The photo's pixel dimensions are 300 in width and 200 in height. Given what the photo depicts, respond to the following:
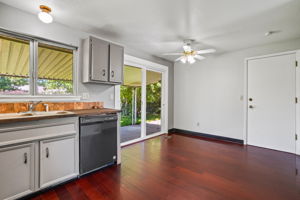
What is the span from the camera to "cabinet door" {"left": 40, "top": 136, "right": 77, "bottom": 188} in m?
1.76

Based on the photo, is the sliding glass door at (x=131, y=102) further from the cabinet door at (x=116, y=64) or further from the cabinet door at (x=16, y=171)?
the cabinet door at (x=16, y=171)

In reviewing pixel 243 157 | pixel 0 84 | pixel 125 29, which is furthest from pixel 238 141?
pixel 0 84

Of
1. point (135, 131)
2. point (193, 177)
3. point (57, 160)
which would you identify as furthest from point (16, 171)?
point (135, 131)

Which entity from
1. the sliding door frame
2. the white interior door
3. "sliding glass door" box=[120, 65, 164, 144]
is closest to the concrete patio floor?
"sliding glass door" box=[120, 65, 164, 144]

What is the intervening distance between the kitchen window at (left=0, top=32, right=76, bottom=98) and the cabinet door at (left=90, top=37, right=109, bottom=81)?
0.43 m

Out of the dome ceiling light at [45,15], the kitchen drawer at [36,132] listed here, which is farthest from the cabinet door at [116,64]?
the kitchen drawer at [36,132]

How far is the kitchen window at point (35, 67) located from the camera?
2.04 meters

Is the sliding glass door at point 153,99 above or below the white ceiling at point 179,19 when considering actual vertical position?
below

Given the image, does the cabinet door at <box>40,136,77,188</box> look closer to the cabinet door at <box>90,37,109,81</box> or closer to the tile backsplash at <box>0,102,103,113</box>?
the tile backsplash at <box>0,102,103,113</box>

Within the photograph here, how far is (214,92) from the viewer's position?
4.07 metres

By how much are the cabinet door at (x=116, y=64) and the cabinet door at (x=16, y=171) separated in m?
1.63

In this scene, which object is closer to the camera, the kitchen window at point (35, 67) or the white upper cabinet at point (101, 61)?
the kitchen window at point (35, 67)

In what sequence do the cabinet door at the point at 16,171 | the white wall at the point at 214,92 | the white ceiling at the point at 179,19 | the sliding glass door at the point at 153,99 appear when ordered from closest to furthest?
the cabinet door at the point at 16,171, the white ceiling at the point at 179,19, the white wall at the point at 214,92, the sliding glass door at the point at 153,99

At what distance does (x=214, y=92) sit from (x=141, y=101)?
2069 mm
